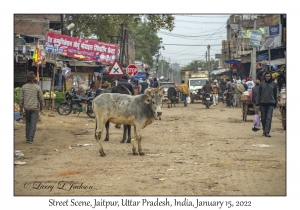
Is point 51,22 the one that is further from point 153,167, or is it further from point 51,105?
point 153,167

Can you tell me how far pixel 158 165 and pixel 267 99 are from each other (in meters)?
5.80

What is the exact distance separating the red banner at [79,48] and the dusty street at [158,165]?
13.2 meters

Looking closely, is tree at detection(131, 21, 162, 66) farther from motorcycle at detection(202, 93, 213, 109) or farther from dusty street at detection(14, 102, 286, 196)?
dusty street at detection(14, 102, 286, 196)

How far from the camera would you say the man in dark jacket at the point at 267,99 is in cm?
1367

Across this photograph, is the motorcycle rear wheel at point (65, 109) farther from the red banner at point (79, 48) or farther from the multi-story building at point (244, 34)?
the multi-story building at point (244, 34)

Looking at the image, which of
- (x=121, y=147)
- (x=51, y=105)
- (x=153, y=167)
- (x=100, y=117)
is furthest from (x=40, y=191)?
(x=51, y=105)

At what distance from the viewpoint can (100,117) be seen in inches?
416

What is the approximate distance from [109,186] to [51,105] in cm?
1759

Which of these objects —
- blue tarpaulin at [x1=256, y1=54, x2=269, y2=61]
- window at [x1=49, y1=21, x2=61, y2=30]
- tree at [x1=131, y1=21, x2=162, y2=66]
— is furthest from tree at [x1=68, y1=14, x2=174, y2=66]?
tree at [x1=131, y1=21, x2=162, y2=66]

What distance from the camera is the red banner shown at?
90.3 ft

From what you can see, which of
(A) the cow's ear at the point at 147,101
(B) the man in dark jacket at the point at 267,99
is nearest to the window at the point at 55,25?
(B) the man in dark jacket at the point at 267,99

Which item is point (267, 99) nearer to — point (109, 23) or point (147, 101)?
point (147, 101)

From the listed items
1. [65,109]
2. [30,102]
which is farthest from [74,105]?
[30,102]

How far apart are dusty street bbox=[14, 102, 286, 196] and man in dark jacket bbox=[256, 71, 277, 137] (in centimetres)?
57
